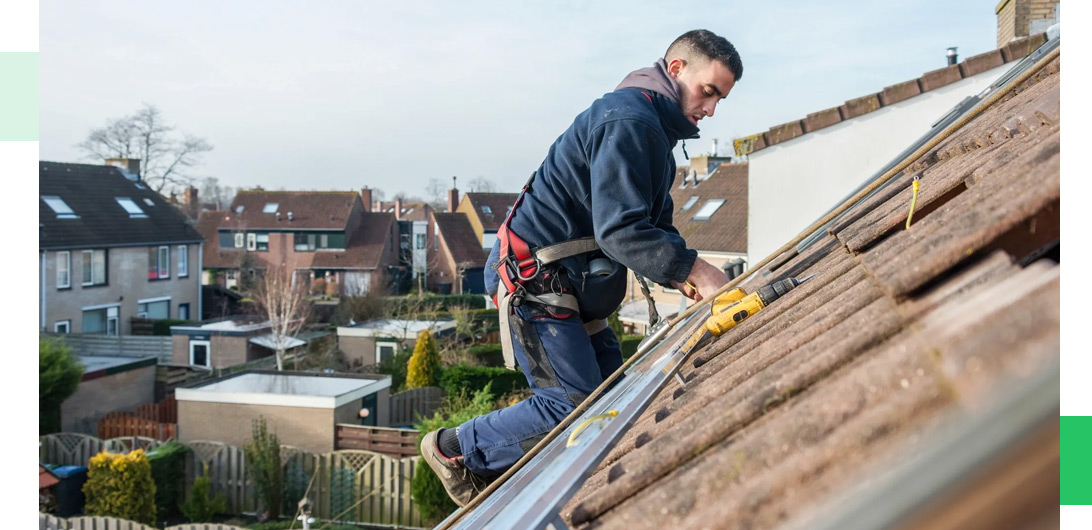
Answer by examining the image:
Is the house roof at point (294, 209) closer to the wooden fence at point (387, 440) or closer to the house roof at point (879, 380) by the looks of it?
the wooden fence at point (387, 440)

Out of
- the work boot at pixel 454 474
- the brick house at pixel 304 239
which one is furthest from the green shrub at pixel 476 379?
Answer: the brick house at pixel 304 239

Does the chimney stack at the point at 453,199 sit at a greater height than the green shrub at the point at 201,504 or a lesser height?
greater

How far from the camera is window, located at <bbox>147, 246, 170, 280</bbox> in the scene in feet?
114

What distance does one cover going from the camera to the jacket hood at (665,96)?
313 centimetres

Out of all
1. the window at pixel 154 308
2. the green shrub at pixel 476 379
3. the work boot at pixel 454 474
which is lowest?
the green shrub at pixel 476 379

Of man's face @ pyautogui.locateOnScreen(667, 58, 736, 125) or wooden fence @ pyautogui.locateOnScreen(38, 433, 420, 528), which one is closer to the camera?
man's face @ pyautogui.locateOnScreen(667, 58, 736, 125)

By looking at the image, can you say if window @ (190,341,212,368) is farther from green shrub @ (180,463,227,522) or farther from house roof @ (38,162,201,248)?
green shrub @ (180,463,227,522)

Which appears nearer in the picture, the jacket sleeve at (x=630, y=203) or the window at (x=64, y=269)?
the jacket sleeve at (x=630, y=203)

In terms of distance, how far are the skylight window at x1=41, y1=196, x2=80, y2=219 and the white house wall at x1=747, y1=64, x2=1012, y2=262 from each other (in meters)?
28.5

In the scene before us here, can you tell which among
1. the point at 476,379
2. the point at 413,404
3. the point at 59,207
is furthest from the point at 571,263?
the point at 59,207

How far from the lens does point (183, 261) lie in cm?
3678

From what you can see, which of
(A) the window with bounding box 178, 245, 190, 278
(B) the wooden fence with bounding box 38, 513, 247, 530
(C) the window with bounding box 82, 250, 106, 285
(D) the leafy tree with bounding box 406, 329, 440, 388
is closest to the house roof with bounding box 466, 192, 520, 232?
(A) the window with bounding box 178, 245, 190, 278

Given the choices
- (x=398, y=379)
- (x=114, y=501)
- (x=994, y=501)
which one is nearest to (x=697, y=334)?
(x=994, y=501)

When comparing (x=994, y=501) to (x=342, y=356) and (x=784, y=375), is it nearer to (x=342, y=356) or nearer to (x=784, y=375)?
(x=784, y=375)
